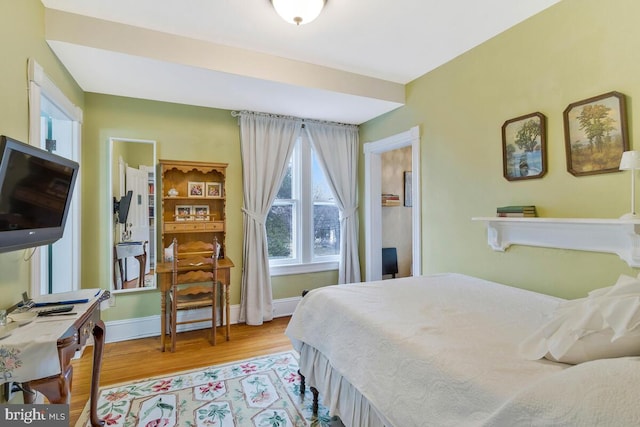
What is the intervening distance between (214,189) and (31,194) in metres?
1.95

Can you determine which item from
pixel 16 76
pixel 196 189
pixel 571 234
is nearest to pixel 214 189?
pixel 196 189

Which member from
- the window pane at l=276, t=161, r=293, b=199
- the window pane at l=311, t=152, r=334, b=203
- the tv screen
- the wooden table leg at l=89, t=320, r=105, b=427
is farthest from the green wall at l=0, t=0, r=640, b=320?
the window pane at l=311, t=152, r=334, b=203

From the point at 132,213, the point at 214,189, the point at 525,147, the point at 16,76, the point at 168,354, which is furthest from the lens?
the point at 214,189

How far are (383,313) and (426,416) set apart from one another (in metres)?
0.56

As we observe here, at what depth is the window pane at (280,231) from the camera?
387 cm

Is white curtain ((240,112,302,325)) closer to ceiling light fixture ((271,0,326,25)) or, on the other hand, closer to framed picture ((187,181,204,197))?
framed picture ((187,181,204,197))

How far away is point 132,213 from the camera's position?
10.3 ft

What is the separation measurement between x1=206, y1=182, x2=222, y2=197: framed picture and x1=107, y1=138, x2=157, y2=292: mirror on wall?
0.55m

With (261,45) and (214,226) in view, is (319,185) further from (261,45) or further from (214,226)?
(261,45)

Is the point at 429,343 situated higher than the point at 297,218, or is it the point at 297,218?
the point at 297,218

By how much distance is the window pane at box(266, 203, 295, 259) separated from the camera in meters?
3.87

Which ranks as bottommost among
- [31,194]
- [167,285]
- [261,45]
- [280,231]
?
[167,285]

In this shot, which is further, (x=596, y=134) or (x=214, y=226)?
(x=214, y=226)

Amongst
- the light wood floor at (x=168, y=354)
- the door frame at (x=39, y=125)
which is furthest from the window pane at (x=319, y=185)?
the door frame at (x=39, y=125)
